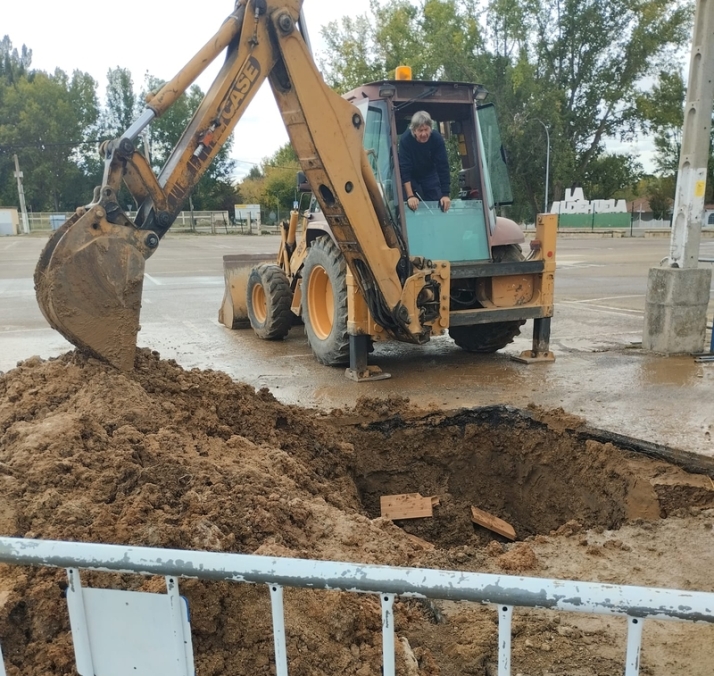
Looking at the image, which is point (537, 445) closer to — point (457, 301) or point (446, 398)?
point (446, 398)

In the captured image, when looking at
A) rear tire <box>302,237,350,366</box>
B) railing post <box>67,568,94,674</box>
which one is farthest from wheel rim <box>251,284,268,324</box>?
railing post <box>67,568,94,674</box>

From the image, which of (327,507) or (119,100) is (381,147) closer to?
(327,507)

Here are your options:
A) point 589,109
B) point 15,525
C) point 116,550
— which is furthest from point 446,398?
point 589,109

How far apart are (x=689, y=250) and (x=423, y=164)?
3.23 metres

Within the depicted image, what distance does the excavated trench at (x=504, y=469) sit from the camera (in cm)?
451

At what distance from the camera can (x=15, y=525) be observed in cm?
274

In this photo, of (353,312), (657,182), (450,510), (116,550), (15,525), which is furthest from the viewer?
(657,182)

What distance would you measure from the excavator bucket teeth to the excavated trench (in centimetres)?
195

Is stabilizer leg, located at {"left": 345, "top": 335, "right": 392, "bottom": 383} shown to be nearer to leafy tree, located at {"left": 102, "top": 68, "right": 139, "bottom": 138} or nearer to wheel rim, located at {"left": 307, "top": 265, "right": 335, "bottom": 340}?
wheel rim, located at {"left": 307, "top": 265, "right": 335, "bottom": 340}

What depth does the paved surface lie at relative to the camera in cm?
543

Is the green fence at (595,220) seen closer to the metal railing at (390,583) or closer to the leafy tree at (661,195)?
the leafy tree at (661,195)

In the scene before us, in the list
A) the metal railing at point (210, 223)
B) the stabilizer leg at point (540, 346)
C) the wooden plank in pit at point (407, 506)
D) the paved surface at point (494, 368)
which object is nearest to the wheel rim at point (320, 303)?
the paved surface at point (494, 368)

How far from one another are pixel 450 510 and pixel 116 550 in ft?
11.6

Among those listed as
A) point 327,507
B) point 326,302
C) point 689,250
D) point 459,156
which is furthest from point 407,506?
point 689,250
